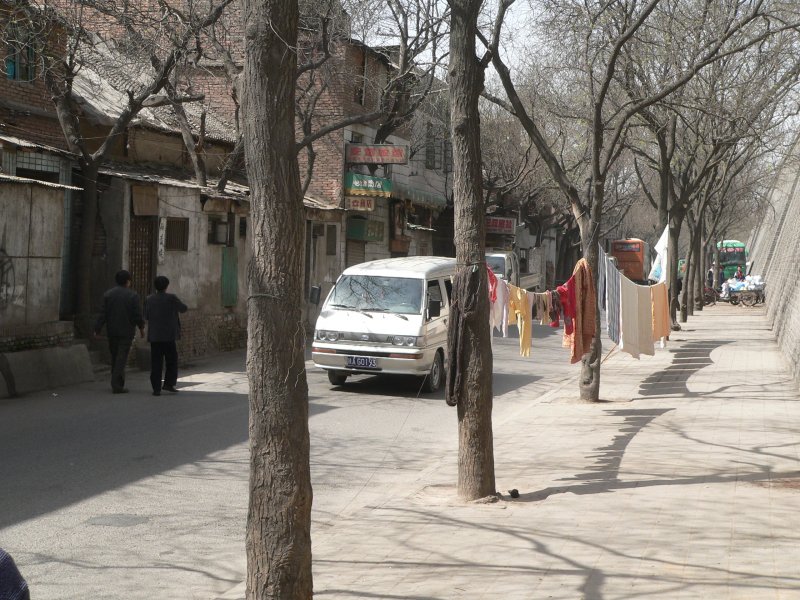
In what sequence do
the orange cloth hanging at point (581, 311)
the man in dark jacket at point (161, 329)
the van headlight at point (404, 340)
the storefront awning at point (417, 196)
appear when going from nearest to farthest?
the orange cloth hanging at point (581, 311), the man in dark jacket at point (161, 329), the van headlight at point (404, 340), the storefront awning at point (417, 196)

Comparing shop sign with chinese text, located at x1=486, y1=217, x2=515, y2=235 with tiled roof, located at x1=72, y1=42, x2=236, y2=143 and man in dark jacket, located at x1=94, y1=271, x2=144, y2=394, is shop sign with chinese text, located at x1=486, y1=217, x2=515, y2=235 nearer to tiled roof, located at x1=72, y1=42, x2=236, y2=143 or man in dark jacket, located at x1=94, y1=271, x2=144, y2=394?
tiled roof, located at x1=72, y1=42, x2=236, y2=143

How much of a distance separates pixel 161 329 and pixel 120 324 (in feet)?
2.34

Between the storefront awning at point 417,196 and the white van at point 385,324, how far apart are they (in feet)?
59.8

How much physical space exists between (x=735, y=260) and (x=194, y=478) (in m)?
73.9

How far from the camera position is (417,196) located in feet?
124

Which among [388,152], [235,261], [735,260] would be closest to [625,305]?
[235,261]

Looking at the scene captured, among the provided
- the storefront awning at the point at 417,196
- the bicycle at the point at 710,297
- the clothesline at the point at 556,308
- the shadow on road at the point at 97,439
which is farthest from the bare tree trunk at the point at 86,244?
the bicycle at the point at 710,297

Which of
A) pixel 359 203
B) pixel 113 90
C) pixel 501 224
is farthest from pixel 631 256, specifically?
pixel 113 90

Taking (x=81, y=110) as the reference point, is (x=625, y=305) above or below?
below

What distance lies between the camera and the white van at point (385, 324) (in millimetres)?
15344

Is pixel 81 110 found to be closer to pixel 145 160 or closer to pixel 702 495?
pixel 145 160

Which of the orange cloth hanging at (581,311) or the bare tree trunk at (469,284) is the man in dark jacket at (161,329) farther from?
the bare tree trunk at (469,284)

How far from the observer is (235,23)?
2677cm

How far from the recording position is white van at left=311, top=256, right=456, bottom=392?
15344mm
